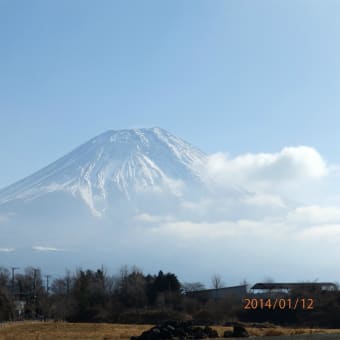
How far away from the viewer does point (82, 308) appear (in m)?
81.1

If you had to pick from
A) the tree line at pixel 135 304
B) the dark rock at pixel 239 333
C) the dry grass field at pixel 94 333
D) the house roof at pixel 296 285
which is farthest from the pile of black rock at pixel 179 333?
the house roof at pixel 296 285

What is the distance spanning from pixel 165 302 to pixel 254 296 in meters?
10.7

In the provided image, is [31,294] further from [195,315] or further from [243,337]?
[243,337]

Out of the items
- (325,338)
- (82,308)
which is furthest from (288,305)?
(325,338)

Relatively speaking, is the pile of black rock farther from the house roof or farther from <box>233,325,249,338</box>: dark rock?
the house roof
